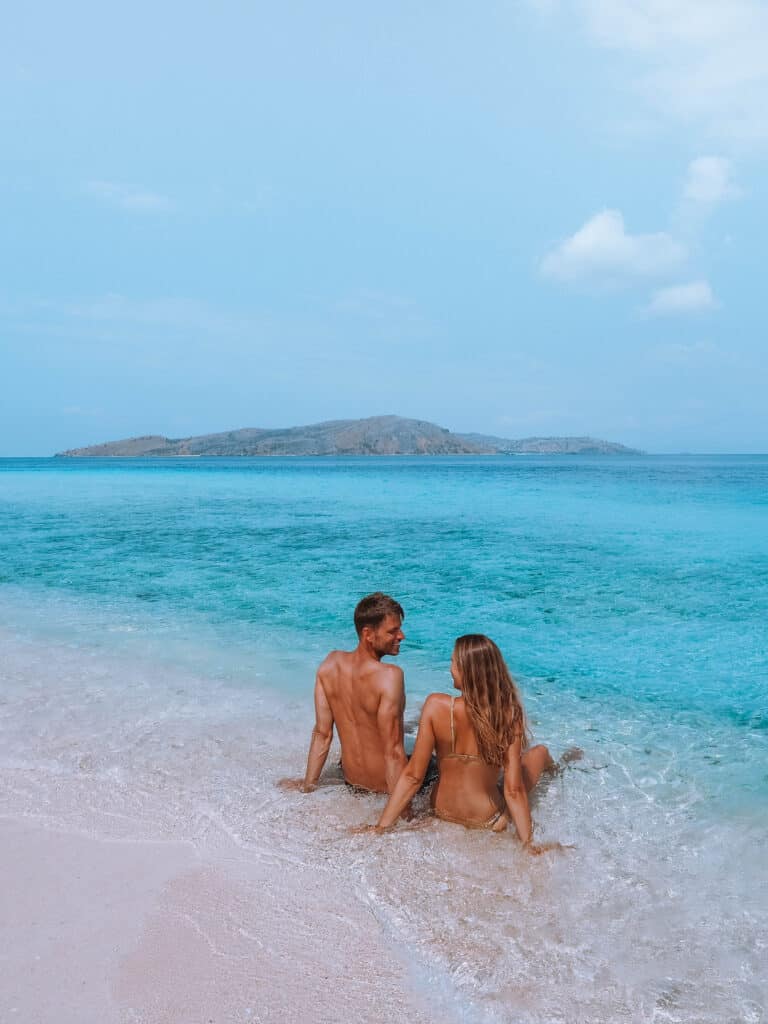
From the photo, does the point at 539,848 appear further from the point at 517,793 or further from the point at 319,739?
the point at 319,739

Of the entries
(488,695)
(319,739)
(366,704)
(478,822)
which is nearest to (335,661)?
(366,704)

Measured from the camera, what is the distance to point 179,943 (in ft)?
10.3

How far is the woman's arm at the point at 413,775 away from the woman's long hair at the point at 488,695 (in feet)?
0.85

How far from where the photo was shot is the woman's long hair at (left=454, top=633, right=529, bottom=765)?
3.79m

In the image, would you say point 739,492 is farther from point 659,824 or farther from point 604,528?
point 659,824

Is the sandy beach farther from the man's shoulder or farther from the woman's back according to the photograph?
the man's shoulder

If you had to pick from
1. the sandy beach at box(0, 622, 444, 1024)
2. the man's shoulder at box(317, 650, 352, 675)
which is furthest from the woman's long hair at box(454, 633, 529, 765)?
the sandy beach at box(0, 622, 444, 1024)

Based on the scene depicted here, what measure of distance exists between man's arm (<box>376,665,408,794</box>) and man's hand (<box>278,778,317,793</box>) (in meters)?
0.56

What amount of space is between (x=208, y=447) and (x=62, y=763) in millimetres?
181566

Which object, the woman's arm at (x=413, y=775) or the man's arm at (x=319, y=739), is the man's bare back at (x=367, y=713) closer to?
the man's arm at (x=319, y=739)

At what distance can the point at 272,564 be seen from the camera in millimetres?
14961

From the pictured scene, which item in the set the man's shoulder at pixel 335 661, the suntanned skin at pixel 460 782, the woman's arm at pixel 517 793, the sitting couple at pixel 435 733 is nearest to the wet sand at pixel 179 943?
the suntanned skin at pixel 460 782

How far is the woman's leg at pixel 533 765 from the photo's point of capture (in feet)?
14.6

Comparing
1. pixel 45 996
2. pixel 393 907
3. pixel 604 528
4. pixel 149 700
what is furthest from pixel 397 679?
pixel 604 528
